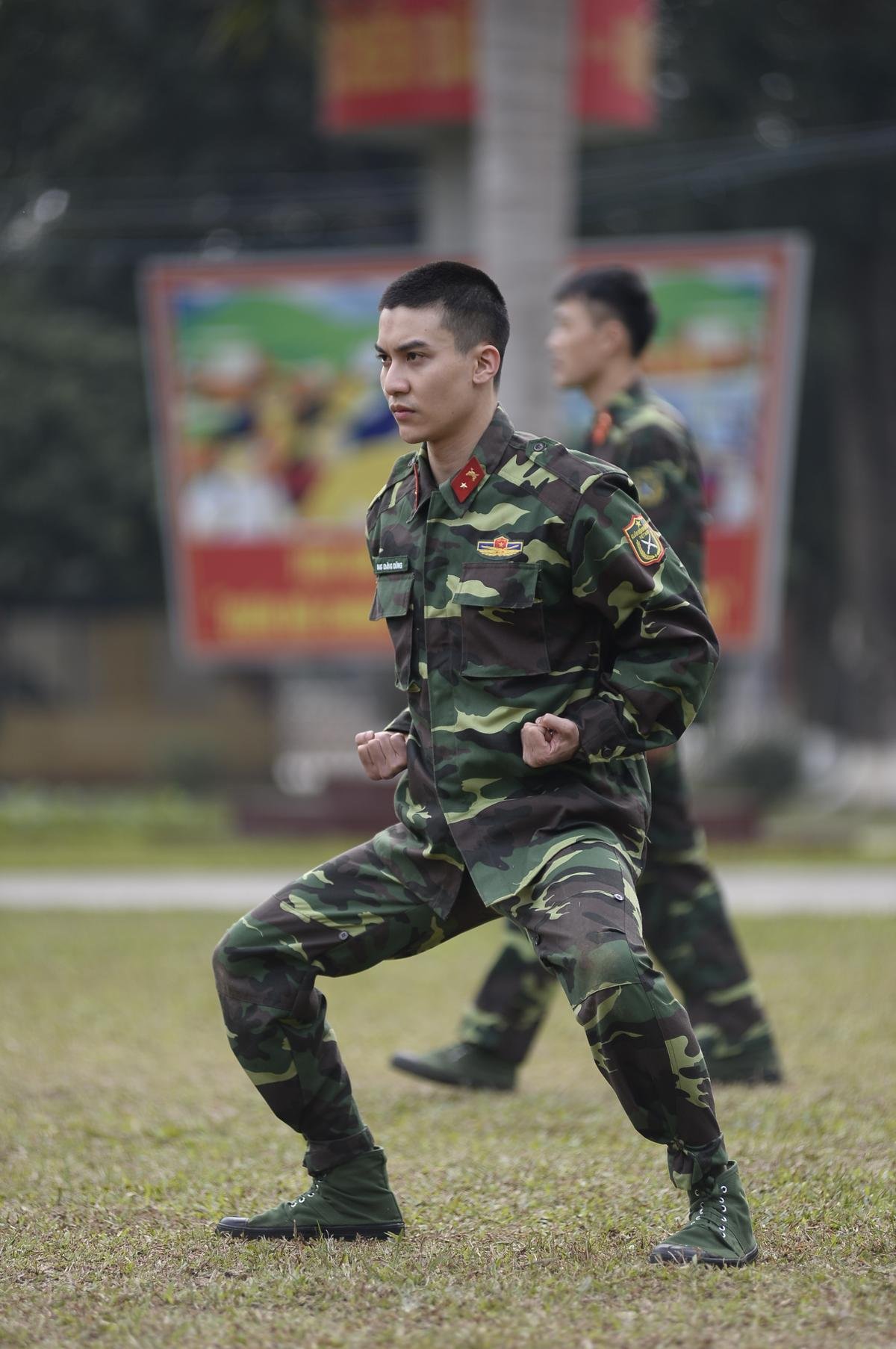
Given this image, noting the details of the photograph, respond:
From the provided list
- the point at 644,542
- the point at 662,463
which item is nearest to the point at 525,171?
the point at 662,463

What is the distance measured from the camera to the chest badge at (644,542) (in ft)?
12.5

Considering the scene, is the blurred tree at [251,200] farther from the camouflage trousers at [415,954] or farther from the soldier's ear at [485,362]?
the camouflage trousers at [415,954]

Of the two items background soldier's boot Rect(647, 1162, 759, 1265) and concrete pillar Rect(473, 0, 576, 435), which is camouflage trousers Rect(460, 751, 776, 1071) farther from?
concrete pillar Rect(473, 0, 576, 435)

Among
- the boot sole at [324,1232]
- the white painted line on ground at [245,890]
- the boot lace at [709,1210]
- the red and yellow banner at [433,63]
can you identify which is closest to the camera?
the boot lace at [709,1210]

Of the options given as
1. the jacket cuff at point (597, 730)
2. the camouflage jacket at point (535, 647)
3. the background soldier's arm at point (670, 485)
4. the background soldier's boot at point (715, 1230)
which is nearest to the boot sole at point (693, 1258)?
the background soldier's boot at point (715, 1230)

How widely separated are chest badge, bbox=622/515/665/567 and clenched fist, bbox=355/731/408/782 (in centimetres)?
69

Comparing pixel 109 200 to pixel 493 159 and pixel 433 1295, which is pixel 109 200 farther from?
pixel 433 1295

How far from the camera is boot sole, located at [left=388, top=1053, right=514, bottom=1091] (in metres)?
5.85

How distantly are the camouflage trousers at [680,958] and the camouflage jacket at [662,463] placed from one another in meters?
0.67

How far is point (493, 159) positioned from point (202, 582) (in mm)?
4615

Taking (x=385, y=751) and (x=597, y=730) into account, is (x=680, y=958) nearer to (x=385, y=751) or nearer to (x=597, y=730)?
(x=385, y=751)

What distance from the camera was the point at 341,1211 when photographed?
4.11 m

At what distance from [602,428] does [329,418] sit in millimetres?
10062

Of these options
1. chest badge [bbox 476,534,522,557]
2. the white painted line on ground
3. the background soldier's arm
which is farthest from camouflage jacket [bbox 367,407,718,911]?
the white painted line on ground
